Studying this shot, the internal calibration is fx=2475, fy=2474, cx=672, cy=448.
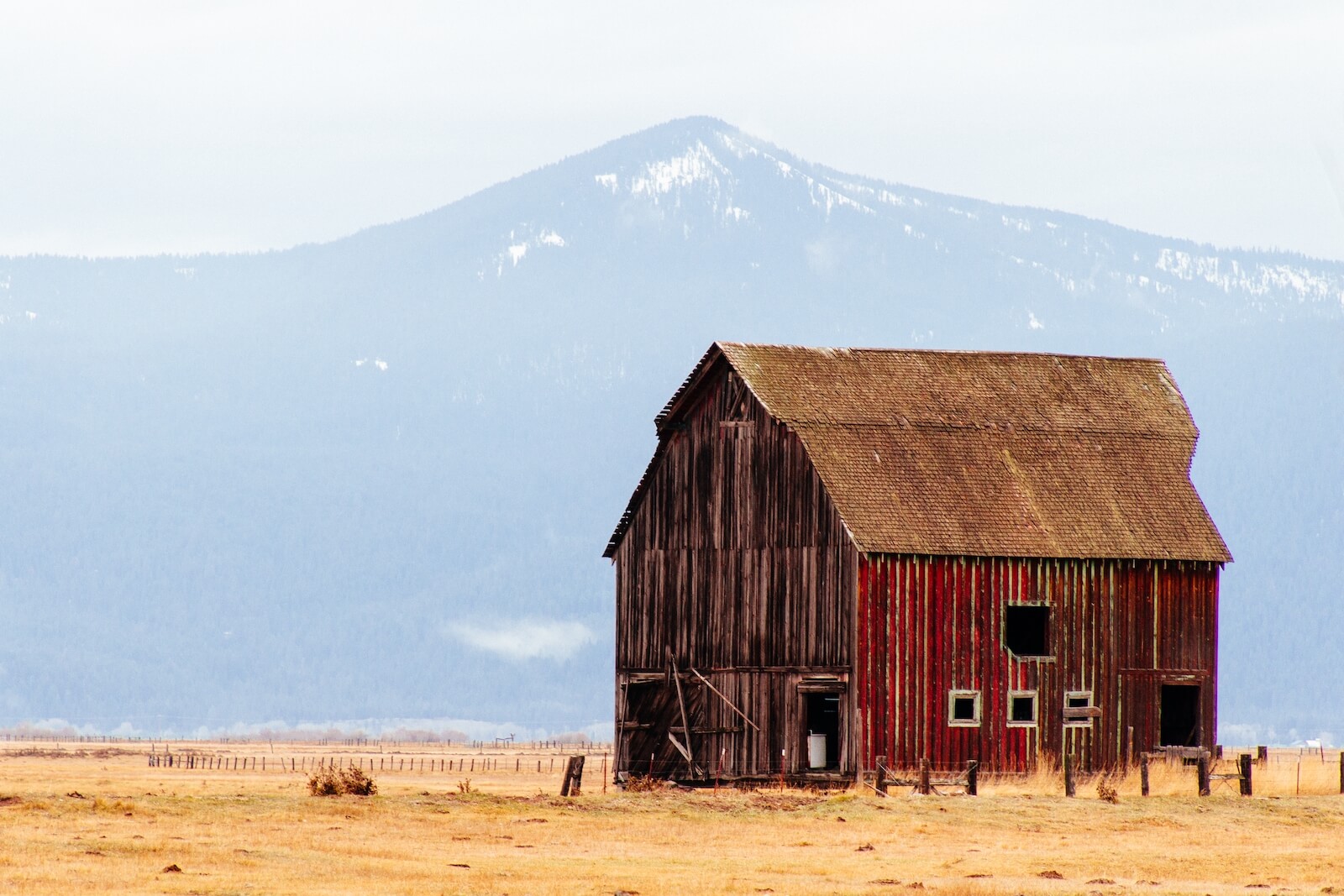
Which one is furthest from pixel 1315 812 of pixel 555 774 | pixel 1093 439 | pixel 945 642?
pixel 555 774

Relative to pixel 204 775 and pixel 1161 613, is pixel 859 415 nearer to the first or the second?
pixel 1161 613

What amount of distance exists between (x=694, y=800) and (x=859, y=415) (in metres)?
12.4

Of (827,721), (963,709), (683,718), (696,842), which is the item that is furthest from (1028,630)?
(696,842)

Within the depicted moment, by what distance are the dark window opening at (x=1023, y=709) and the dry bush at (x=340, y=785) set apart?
51.2 feet

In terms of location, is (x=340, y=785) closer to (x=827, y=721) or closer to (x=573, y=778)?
(x=573, y=778)

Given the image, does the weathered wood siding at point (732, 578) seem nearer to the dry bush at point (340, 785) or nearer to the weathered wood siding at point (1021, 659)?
the weathered wood siding at point (1021, 659)

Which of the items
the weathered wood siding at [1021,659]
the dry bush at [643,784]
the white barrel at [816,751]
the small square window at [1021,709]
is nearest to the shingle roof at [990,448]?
the weathered wood siding at [1021,659]

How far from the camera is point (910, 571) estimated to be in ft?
187

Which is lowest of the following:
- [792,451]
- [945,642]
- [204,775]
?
[204,775]

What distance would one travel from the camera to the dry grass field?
36.3 metres

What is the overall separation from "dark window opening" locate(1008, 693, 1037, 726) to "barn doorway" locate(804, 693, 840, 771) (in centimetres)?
408

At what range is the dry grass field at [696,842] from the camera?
36.3 metres

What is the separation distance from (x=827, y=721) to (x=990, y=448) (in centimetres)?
808

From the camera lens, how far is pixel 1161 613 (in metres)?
59.6
